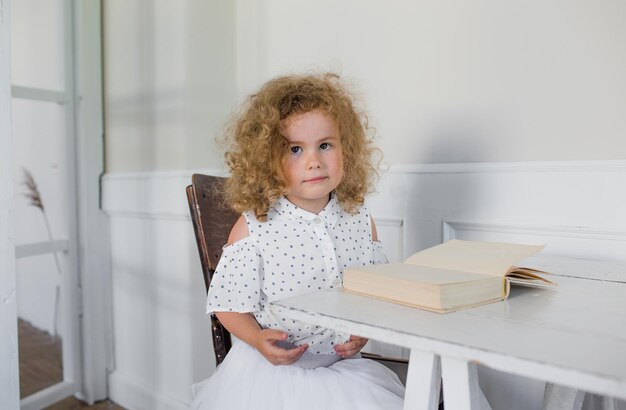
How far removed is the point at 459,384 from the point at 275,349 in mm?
325

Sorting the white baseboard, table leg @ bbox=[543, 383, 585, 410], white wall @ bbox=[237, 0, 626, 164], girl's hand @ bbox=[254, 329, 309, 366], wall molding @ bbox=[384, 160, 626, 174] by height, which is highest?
white wall @ bbox=[237, 0, 626, 164]

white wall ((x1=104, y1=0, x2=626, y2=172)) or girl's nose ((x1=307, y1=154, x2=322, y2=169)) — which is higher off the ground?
white wall ((x1=104, y1=0, x2=626, y2=172))

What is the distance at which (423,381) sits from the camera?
1.82 ft

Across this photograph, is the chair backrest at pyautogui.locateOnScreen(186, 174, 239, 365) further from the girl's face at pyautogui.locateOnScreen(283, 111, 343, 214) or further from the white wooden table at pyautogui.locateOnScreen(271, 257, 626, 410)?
the white wooden table at pyautogui.locateOnScreen(271, 257, 626, 410)

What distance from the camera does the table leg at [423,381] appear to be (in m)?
0.55

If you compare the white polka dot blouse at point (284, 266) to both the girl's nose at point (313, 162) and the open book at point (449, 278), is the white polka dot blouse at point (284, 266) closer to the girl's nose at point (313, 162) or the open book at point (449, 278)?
the girl's nose at point (313, 162)

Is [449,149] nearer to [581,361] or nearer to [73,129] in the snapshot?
[581,361]

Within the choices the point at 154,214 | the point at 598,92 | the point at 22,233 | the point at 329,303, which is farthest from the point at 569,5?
the point at 22,233

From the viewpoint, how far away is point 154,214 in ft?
5.67

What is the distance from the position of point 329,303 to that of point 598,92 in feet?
2.44

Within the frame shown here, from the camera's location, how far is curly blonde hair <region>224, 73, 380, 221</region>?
88cm

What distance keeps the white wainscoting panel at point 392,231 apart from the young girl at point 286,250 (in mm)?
346

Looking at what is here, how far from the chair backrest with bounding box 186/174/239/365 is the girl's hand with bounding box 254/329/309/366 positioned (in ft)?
0.73

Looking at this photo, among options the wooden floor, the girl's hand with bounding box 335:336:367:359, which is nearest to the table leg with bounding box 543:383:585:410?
the girl's hand with bounding box 335:336:367:359
